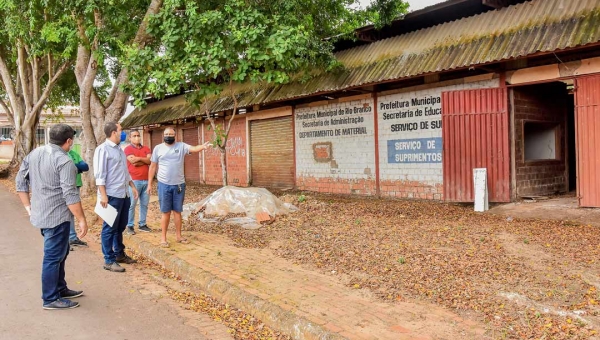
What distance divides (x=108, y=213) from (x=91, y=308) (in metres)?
1.32

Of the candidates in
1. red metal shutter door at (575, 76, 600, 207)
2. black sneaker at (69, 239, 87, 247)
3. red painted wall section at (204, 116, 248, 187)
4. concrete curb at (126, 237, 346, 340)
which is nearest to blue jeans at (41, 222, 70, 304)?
concrete curb at (126, 237, 346, 340)

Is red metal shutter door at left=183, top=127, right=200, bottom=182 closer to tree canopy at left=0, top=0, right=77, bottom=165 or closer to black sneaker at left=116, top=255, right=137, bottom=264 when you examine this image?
tree canopy at left=0, top=0, right=77, bottom=165

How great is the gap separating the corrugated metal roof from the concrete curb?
6313 millimetres

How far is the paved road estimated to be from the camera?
4211 mm

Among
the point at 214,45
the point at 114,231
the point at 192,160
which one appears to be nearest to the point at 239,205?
the point at 214,45

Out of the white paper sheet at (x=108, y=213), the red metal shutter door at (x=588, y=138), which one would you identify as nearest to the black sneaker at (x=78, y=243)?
the white paper sheet at (x=108, y=213)

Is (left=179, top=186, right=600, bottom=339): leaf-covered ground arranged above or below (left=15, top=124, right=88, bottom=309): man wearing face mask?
below

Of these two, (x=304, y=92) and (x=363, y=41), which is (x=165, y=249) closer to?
(x=304, y=92)

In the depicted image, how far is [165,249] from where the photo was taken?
6.91 meters

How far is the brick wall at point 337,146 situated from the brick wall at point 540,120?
3447 mm

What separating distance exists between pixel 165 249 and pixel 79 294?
178cm

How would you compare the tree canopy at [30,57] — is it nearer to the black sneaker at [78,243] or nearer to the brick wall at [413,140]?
the black sneaker at [78,243]

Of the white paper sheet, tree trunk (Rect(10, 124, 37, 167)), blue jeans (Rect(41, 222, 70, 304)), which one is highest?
tree trunk (Rect(10, 124, 37, 167))

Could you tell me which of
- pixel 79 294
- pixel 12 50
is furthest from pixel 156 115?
pixel 79 294
